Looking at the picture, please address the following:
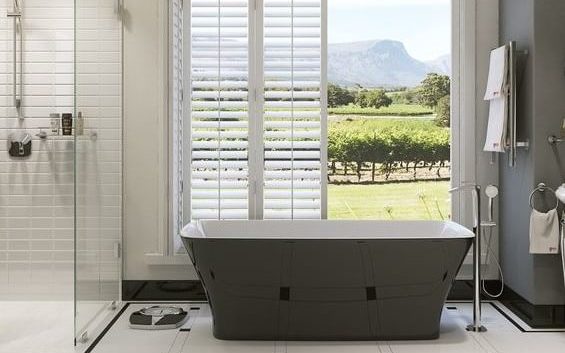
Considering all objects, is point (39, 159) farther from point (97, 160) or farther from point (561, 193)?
point (561, 193)

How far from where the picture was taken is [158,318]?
4.41 metres

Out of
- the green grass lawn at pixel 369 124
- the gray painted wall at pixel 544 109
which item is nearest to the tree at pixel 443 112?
the green grass lawn at pixel 369 124

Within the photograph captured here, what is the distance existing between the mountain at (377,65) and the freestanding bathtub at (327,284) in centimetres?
274

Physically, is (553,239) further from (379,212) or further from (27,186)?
(27,186)

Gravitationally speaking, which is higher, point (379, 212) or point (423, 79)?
point (423, 79)

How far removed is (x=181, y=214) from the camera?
5020 millimetres

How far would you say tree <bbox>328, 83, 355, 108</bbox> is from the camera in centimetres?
645

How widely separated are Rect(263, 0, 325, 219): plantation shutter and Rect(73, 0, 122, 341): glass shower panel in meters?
1.01

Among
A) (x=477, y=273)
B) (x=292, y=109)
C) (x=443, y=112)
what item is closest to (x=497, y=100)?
(x=477, y=273)

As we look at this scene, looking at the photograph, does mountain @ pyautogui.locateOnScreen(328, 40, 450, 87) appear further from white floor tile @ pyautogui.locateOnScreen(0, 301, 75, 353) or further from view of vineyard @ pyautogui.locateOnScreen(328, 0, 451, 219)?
white floor tile @ pyautogui.locateOnScreen(0, 301, 75, 353)

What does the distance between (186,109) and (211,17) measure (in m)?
0.65

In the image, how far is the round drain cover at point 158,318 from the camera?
169 inches

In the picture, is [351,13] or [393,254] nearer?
[393,254]

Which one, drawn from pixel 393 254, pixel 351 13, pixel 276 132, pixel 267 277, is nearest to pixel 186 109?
pixel 276 132
